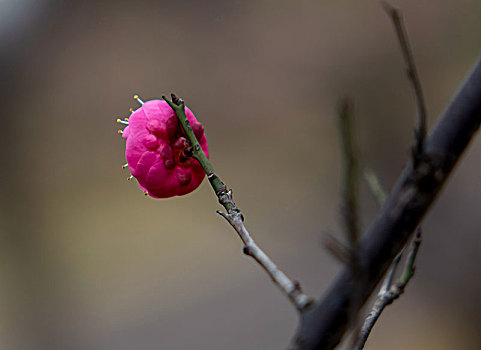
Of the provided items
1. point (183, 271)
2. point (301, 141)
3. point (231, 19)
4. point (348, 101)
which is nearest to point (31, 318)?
point (183, 271)

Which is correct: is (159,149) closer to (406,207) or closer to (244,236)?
(244,236)

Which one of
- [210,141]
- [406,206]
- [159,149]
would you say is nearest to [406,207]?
[406,206]

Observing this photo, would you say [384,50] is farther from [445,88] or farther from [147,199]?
[147,199]

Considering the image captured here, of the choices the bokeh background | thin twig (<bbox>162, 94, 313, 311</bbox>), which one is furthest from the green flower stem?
the bokeh background

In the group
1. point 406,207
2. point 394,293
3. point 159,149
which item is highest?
point 159,149

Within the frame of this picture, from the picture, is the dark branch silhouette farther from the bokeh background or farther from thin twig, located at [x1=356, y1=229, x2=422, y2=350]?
the bokeh background
